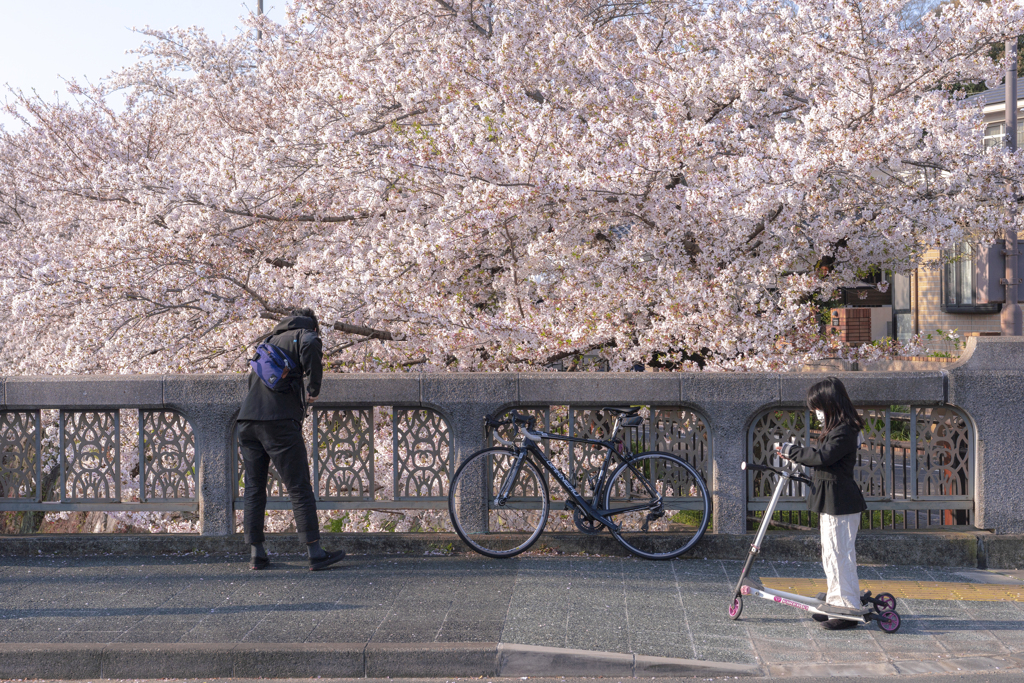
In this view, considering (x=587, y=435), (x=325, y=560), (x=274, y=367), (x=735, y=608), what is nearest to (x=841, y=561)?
(x=735, y=608)

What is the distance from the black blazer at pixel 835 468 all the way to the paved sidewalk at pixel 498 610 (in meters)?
0.73

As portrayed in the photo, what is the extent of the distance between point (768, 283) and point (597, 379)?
9.23ft

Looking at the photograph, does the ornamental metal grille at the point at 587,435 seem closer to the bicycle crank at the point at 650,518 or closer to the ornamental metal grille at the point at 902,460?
the bicycle crank at the point at 650,518

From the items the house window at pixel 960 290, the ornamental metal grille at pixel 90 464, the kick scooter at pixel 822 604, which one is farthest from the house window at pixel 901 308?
the ornamental metal grille at pixel 90 464

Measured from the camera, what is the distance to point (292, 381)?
18.4 feet

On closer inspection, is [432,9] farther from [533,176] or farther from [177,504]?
[177,504]

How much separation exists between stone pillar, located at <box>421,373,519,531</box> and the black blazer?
2263 millimetres

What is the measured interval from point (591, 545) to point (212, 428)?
10.0ft

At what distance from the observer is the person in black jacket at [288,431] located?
557 cm

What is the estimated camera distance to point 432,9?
31.7 feet

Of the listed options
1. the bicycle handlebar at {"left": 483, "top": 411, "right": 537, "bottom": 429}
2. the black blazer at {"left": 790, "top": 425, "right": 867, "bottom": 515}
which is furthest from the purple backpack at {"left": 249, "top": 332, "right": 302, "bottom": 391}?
the black blazer at {"left": 790, "top": 425, "right": 867, "bottom": 515}

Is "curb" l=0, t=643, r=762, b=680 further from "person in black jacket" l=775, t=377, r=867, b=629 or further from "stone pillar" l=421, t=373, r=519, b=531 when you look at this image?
"stone pillar" l=421, t=373, r=519, b=531

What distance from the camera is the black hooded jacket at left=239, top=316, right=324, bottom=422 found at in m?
5.50

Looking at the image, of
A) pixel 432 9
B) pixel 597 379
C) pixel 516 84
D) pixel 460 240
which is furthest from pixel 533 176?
pixel 432 9
